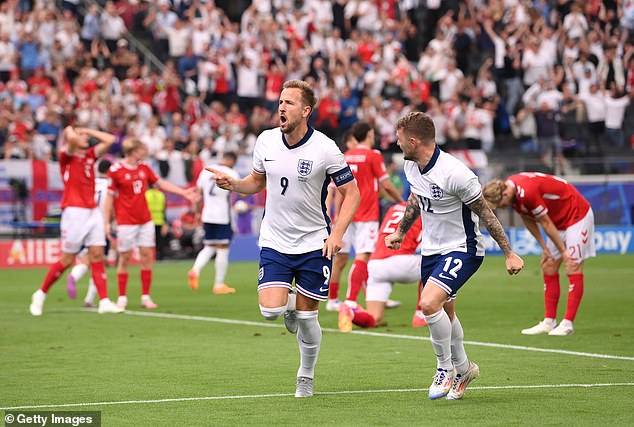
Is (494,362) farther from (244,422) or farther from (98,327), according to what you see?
(98,327)

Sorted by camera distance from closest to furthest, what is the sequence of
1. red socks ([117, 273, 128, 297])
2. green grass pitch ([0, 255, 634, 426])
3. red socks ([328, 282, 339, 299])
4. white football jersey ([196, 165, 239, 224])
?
green grass pitch ([0, 255, 634, 426]) → red socks ([328, 282, 339, 299]) → red socks ([117, 273, 128, 297]) → white football jersey ([196, 165, 239, 224])

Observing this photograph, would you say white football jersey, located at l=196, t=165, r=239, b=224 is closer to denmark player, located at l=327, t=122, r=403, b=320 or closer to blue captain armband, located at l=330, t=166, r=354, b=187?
denmark player, located at l=327, t=122, r=403, b=320

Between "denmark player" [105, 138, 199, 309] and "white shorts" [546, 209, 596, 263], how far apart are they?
5.77 meters

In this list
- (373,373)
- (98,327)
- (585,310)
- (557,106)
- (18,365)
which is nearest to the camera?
(373,373)

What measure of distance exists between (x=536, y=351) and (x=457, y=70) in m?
21.6

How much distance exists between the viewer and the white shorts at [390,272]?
14375 millimetres

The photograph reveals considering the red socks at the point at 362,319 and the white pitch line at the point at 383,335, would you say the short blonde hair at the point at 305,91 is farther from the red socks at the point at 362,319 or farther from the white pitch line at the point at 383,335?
the red socks at the point at 362,319

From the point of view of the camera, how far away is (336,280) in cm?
1659

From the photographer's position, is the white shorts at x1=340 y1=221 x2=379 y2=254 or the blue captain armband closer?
the blue captain armband

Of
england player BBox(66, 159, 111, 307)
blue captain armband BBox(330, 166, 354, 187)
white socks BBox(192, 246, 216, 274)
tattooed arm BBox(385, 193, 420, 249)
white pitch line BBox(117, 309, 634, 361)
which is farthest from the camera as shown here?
white socks BBox(192, 246, 216, 274)

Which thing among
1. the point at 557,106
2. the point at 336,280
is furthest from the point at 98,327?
the point at 557,106

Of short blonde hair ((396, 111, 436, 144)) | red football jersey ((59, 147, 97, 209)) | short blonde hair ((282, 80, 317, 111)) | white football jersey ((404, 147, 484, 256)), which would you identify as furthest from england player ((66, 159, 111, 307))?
short blonde hair ((396, 111, 436, 144))

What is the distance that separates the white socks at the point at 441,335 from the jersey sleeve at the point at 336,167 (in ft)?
4.06

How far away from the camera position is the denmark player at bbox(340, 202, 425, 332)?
14250mm
